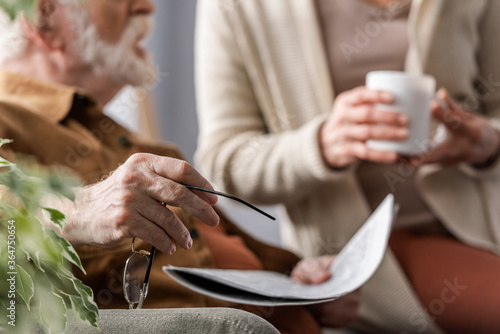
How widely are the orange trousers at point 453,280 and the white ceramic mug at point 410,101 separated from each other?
25 centimetres

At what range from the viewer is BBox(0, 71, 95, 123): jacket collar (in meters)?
0.86

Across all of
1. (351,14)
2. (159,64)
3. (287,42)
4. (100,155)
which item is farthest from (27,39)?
(159,64)

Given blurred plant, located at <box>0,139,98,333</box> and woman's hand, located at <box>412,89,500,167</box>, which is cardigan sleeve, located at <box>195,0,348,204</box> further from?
blurred plant, located at <box>0,139,98,333</box>

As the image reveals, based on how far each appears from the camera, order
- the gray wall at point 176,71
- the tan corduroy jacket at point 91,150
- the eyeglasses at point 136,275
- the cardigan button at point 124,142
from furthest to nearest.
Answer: the gray wall at point 176,71
the cardigan button at point 124,142
the tan corduroy jacket at point 91,150
the eyeglasses at point 136,275

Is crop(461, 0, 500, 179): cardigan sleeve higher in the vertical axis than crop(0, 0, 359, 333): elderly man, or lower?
lower

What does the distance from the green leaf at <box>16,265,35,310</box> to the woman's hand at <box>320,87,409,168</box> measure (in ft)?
2.09

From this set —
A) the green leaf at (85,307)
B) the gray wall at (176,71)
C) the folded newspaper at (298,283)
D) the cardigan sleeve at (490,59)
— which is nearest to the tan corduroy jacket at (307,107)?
the cardigan sleeve at (490,59)

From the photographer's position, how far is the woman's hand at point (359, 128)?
872 mm

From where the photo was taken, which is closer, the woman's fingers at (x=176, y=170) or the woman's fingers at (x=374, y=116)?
the woman's fingers at (x=176, y=170)

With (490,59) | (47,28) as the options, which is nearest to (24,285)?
(47,28)

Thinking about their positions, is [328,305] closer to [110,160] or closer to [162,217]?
[110,160]

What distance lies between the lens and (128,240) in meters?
0.44

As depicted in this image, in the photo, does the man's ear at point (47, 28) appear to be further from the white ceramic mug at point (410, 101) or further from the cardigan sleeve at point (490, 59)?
the cardigan sleeve at point (490, 59)

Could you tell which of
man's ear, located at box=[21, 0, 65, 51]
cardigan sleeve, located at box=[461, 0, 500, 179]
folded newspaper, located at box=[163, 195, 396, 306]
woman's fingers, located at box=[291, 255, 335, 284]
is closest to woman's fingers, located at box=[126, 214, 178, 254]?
folded newspaper, located at box=[163, 195, 396, 306]
